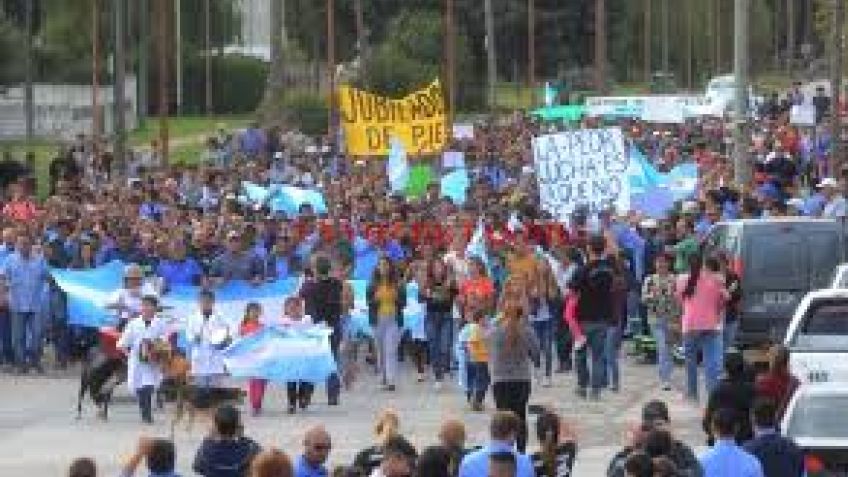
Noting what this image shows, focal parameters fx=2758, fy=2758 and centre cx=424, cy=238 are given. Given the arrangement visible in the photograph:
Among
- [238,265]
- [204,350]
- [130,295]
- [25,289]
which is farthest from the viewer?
[25,289]

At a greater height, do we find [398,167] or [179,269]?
[398,167]

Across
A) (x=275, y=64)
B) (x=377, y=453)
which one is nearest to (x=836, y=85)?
(x=275, y=64)

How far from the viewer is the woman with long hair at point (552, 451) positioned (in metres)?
15.4

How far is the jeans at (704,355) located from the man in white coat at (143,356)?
4.88 metres

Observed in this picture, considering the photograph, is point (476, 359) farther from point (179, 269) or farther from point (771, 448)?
point (771, 448)

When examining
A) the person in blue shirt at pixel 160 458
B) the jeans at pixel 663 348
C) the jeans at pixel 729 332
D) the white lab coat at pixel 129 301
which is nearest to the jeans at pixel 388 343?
the white lab coat at pixel 129 301

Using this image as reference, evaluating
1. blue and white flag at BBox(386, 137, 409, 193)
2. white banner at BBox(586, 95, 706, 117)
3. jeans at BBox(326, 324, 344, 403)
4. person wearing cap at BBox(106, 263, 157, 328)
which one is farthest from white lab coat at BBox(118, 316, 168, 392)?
white banner at BBox(586, 95, 706, 117)

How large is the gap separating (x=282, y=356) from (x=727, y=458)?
469 inches

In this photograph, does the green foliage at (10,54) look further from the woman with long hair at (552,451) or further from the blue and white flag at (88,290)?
the woman with long hair at (552,451)

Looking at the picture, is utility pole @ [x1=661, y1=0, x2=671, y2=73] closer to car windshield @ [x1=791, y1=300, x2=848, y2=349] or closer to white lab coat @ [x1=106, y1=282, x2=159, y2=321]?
white lab coat @ [x1=106, y1=282, x2=159, y2=321]

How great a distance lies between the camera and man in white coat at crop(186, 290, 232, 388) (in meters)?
26.0

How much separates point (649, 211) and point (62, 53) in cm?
5480

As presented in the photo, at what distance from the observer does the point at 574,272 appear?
26.8m

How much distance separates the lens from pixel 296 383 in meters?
26.0
